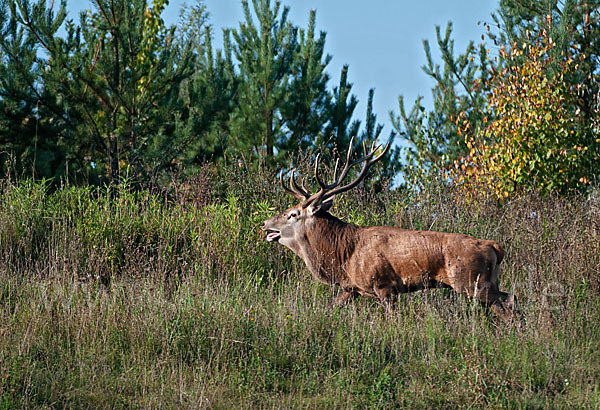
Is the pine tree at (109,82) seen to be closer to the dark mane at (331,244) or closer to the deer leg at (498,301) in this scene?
the dark mane at (331,244)

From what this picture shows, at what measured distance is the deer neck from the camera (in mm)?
7844

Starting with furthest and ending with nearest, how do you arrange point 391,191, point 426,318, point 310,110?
point 310,110 → point 391,191 → point 426,318

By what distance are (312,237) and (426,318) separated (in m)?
1.80

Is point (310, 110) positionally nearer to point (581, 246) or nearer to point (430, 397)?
point (581, 246)

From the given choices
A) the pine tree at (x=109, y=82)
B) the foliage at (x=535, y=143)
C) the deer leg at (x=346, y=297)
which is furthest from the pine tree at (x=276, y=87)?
the deer leg at (x=346, y=297)

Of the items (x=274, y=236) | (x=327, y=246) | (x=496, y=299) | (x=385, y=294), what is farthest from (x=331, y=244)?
(x=496, y=299)

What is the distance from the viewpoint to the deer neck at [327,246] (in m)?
7.84

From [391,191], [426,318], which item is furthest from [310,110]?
[426,318]

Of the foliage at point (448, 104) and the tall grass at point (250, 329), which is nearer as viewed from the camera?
the tall grass at point (250, 329)

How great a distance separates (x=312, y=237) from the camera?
26.8ft

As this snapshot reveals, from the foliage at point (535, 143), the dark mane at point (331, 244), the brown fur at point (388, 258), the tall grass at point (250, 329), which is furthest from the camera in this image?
the foliage at point (535, 143)

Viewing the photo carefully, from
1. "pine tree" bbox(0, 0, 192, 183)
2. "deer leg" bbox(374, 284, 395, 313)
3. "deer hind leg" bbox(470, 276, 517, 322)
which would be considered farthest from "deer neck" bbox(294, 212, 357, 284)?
"pine tree" bbox(0, 0, 192, 183)

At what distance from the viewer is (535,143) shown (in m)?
12.1

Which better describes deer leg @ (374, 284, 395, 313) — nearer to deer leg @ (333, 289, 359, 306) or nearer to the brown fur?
the brown fur
